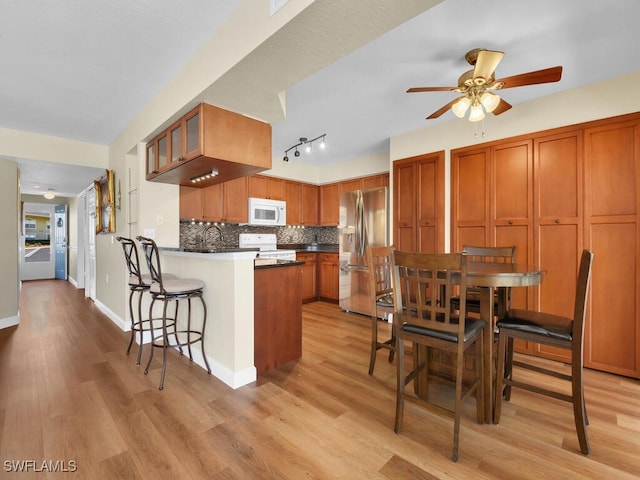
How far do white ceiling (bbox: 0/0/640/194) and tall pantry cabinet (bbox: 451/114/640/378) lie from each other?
1.59 feet

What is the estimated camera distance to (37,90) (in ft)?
8.50

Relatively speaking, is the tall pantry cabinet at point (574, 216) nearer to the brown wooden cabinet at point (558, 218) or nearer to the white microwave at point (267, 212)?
the brown wooden cabinet at point (558, 218)

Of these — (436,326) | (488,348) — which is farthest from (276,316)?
(488,348)

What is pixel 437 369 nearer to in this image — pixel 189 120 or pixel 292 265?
pixel 292 265

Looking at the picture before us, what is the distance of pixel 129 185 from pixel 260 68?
255 cm

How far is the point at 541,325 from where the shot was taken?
1725 mm

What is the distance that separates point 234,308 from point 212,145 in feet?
4.24

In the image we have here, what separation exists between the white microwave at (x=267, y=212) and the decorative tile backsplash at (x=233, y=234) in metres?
0.37

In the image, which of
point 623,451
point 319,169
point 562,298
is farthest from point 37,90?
point 562,298

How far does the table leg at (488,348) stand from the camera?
1742 mm

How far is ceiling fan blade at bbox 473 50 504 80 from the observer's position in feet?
5.74

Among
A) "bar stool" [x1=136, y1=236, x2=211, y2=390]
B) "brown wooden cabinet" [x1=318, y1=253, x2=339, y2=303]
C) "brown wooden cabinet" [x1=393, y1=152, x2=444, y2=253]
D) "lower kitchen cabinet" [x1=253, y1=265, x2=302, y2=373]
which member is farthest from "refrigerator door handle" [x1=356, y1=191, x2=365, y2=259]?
"bar stool" [x1=136, y1=236, x2=211, y2=390]

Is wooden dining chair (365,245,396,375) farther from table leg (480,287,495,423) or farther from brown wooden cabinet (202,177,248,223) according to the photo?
brown wooden cabinet (202,177,248,223)

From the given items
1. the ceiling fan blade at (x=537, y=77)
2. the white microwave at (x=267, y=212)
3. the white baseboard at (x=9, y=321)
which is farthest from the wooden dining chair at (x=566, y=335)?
the white baseboard at (x=9, y=321)
